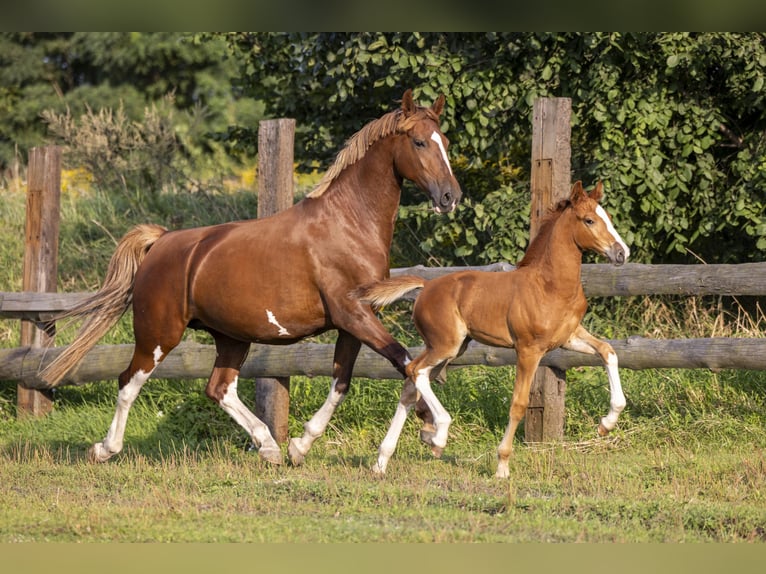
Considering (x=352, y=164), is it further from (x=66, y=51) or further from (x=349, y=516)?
(x=66, y=51)

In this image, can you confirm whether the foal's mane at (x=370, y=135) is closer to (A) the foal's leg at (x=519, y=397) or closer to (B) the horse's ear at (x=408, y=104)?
(B) the horse's ear at (x=408, y=104)

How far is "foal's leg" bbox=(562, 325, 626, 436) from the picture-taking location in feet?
19.7

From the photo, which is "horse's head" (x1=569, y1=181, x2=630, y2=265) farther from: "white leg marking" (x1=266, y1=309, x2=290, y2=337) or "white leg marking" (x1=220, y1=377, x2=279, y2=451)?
"white leg marking" (x1=220, y1=377, x2=279, y2=451)

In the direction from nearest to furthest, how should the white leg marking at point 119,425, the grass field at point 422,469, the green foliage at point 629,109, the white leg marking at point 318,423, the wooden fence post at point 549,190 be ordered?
the grass field at point 422,469 → the white leg marking at point 318,423 → the white leg marking at point 119,425 → the wooden fence post at point 549,190 → the green foliage at point 629,109

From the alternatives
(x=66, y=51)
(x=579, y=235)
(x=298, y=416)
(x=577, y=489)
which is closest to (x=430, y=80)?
(x=298, y=416)

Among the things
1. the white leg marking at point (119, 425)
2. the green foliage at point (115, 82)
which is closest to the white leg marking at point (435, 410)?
the white leg marking at point (119, 425)

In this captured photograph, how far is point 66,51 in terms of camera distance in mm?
24375

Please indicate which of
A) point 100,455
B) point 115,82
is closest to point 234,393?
point 100,455

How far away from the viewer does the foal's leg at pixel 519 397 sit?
603 centimetres

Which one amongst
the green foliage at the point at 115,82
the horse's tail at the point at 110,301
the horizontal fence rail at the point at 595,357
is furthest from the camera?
the green foliage at the point at 115,82

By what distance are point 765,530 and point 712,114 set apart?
5295mm

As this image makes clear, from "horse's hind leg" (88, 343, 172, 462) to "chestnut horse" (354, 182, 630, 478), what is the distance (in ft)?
5.67

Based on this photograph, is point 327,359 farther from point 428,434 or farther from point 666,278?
point 666,278

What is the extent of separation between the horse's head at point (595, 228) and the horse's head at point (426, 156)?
736mm
